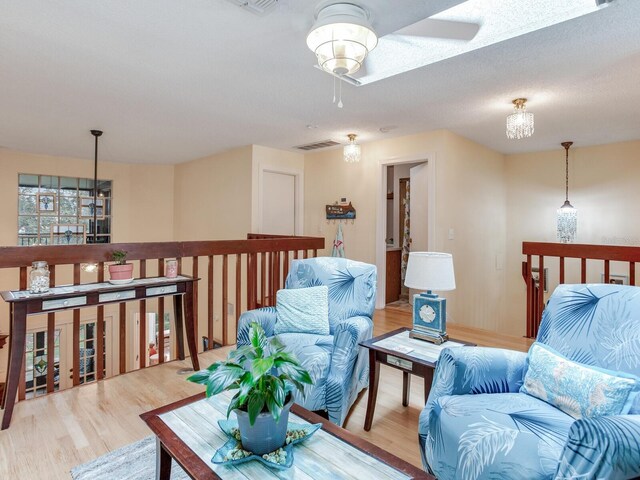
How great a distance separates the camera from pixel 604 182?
523 centimetres

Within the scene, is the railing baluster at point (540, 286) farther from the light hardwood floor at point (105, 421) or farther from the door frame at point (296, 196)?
the door frame at point (296, 196)

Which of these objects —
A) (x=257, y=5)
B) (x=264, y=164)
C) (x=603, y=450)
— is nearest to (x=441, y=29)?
(x=257, y=5)

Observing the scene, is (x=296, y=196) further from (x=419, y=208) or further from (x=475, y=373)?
(x=475, y=373)

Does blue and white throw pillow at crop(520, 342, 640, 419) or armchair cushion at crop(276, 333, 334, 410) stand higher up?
blue and white throw pillow at crop(520, 342, 640, 419)

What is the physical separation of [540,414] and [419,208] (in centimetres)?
385

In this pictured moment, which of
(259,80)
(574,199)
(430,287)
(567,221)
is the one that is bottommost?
(430,287)

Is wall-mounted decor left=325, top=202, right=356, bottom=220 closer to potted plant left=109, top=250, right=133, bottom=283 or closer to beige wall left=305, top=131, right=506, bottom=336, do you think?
beige wall left=305, top=131, right=506, bottom=336

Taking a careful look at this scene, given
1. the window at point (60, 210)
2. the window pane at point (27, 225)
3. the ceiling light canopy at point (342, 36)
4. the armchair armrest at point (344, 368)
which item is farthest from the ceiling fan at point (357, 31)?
the window pane at point (27, 225)

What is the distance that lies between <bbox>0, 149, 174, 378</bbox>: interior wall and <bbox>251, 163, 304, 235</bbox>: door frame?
2.78m

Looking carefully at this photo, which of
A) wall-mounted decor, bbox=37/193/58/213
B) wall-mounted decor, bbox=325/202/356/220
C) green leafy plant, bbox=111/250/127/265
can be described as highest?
wall-mounted decor, bbox=37/193/58/213

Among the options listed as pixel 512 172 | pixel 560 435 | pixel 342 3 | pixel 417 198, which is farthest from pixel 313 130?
pixel 560 435

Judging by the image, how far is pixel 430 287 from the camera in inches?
83.4

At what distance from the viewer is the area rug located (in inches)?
67.9

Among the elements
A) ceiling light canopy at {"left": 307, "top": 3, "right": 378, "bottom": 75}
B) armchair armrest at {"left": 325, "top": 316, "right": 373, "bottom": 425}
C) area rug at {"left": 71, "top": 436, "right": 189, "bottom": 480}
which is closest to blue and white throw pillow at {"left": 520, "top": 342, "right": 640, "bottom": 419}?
armchair armrest at {"left": 325, "top": 316, "right": 373, "bottom": 425}
